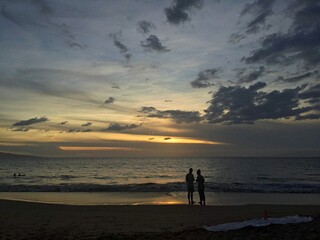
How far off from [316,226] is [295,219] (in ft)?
4.31

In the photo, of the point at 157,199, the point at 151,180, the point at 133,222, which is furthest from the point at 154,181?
the point at 133,222

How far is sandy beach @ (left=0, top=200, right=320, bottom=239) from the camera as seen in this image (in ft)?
29.5

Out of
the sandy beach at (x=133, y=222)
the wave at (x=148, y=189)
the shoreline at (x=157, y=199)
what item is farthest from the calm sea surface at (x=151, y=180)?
the sandy beach at (x=133, y=222)

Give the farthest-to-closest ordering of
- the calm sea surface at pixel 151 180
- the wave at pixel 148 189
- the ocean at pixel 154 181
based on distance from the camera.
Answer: the calm sea surface at pixel 151 180, the ocean at pixel 154 181, the wave at pixel 148 189

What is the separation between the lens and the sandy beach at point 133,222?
900 centimetres

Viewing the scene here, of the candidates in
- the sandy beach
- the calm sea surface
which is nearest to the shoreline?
the sandy beach

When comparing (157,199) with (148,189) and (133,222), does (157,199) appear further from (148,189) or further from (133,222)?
(133,222)

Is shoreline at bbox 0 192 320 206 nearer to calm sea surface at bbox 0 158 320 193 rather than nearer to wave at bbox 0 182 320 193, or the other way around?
wave at bbox 0 182 320 193

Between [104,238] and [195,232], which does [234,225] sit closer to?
[195,232]

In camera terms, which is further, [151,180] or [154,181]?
[151,180]

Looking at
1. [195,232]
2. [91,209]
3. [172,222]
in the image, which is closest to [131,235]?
[195,232]

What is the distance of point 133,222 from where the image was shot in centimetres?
1253

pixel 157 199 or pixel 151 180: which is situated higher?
pixel 151 180

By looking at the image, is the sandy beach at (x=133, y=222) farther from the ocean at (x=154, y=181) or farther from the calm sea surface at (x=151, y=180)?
the calm sea surface at (x=151, y=180)
